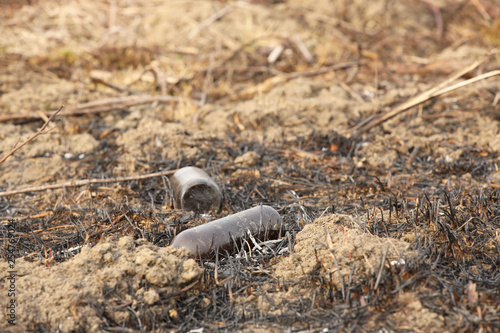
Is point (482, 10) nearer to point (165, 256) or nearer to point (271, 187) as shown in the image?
point (271, 187)

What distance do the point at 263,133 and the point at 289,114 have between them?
1.78ft

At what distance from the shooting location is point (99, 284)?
8.71ft

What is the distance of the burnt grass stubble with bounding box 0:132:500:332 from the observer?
2.57m

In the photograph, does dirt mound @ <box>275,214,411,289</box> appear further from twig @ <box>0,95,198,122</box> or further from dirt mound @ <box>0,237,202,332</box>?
twig @ <box>0,95,198,122</box>

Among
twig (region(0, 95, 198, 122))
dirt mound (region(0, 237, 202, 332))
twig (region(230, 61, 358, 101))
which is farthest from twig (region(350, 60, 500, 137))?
dirt mound (region(0, 237, 202, 332))

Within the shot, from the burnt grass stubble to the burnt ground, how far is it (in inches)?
0.6

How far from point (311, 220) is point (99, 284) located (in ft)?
5.30

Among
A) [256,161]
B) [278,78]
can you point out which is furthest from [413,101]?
[278,78]

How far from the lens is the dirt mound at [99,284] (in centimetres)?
251

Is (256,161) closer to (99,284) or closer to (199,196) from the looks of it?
(199,196)

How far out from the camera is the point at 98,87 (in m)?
6.88

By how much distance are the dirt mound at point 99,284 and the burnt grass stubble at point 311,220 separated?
6 cm

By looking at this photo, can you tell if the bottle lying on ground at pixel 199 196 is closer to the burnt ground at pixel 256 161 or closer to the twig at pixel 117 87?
the burnt ground at pixel 256 161

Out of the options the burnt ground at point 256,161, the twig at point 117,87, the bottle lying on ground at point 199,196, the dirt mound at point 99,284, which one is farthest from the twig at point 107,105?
the dirt mound at point 99,284
